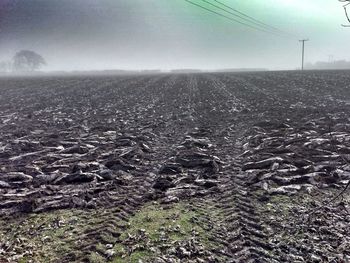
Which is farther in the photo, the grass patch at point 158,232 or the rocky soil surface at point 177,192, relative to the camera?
the rocky soil surface at point 177,192

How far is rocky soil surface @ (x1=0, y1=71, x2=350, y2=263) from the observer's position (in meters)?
5.54

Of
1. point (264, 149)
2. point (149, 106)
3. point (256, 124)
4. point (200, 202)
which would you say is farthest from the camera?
point (149, 106)

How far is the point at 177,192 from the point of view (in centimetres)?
782

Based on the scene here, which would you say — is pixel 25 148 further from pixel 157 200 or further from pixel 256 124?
pixel 256 124

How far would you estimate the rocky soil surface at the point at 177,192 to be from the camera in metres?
5.54

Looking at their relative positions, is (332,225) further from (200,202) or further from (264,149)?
(264,149)

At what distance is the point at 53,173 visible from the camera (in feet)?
29.9

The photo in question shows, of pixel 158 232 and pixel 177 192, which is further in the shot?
pixel 177 192

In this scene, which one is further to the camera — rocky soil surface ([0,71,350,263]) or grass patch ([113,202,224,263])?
rocky soil surface ([0,71,350,263])

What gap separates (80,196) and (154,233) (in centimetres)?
223

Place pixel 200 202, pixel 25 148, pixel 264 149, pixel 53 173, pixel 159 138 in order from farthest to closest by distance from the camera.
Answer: pixel 159 138 < pixel 25 148 < pixel 264 149 < pixel 53 173 < pixel 200 202

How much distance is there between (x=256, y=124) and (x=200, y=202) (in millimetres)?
8469

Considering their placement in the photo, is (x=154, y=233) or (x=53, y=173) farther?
(x=53, y=173)

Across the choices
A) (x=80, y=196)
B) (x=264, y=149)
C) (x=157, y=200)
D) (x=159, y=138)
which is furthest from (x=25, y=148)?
(x=264, y=149)
